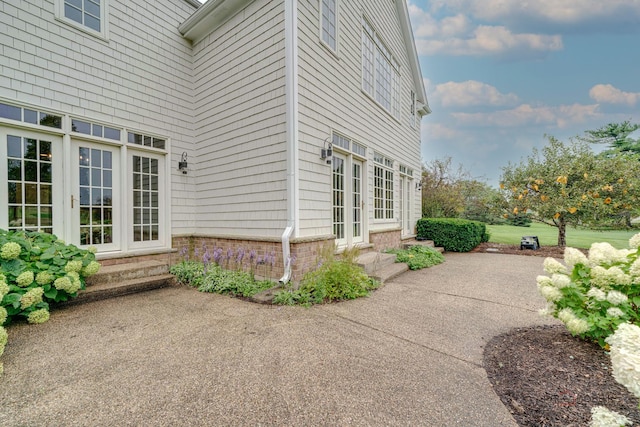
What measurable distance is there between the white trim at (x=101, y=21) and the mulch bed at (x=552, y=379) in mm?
7751

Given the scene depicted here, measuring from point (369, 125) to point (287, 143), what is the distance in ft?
11.3

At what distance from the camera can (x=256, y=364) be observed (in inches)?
93.7

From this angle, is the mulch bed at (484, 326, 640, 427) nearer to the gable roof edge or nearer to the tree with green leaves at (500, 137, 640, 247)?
the tree with green leaves at (500, 137, 640, 247)

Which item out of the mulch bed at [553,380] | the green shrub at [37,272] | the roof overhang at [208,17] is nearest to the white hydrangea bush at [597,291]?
the mulch bed at [553,380]

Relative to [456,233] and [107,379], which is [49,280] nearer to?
[107,379]

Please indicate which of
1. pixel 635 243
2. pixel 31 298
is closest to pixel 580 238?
pixel 635 243

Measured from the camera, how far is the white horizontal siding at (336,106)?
478 centimetres

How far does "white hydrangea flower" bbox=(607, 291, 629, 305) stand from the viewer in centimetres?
227

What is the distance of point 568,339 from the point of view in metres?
2.78

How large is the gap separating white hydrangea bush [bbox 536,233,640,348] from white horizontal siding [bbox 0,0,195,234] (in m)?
6.55

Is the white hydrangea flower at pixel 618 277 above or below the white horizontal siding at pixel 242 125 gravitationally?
below

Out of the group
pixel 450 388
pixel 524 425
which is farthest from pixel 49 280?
pixel 524 425

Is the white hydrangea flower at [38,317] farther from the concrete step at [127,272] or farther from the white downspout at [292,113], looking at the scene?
the white downspout at [292,113]

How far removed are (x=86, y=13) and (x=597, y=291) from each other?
8.44 meters
